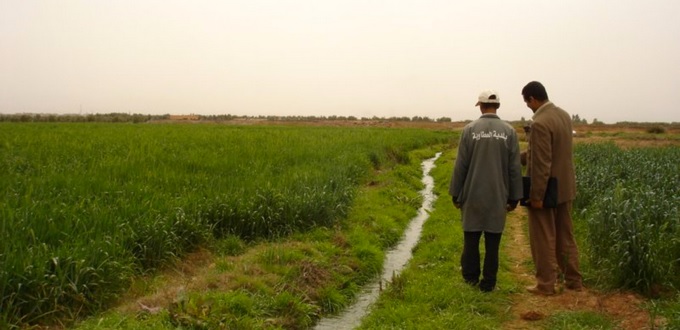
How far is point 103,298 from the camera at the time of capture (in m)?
4.71

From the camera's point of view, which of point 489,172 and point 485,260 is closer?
point 489,172

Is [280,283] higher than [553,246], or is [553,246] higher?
[553,246]

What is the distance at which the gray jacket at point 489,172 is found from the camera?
5168 mm

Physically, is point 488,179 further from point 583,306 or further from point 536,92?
point 583,306

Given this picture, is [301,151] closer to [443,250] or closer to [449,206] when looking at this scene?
[449,206]

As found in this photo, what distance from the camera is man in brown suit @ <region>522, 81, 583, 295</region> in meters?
5.06

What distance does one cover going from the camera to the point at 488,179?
5172mm

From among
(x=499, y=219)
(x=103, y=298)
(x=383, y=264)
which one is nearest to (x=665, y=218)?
(x=499, y=219)

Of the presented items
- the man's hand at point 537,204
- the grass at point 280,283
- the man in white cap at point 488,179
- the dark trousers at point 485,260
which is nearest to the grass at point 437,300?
the dark trousers at point 485,260

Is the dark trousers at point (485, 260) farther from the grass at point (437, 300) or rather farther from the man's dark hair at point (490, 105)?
the man's dark hair at point (490, 105)

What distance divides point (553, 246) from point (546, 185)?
0.67 m

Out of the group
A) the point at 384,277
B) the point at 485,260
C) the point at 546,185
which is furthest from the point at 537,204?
the point at 384,277

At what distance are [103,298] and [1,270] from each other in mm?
947

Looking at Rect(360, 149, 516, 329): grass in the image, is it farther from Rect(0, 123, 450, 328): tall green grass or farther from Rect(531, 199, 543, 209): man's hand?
Rect(0, 123, 450, 328): tall green grass
